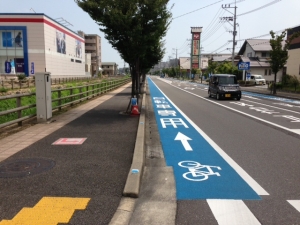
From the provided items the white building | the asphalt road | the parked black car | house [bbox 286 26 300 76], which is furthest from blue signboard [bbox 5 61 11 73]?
the asphalt road

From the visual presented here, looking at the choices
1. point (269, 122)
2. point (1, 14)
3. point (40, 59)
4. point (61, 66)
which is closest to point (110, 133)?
point (269, 122)

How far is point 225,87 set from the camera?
71.3ft

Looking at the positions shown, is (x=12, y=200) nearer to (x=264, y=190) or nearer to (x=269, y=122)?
(x=264, y=190)

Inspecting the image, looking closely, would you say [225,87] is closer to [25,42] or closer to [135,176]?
[135,176]

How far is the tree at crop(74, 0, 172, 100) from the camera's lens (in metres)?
11.5

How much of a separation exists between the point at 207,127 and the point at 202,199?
6.21 m

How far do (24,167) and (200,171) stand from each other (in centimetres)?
322

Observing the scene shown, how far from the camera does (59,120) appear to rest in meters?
10.6

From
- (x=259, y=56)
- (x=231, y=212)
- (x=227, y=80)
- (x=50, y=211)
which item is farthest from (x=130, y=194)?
(x=259, y=56)

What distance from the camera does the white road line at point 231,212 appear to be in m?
3.51

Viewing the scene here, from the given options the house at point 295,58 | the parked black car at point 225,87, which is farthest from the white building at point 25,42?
the house at point 295,58

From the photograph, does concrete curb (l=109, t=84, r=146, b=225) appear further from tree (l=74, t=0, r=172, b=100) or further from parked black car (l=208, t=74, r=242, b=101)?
parked black car (l=208, t=74, r=242, b=101)

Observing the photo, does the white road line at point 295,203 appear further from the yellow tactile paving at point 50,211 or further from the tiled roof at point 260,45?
the tiled roof at point 260,45

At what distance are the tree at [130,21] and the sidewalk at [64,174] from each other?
4653 millimetres
